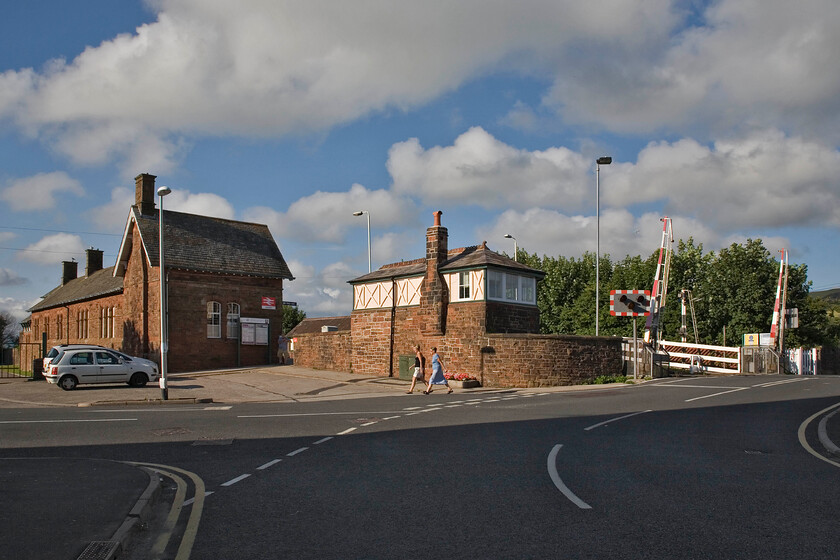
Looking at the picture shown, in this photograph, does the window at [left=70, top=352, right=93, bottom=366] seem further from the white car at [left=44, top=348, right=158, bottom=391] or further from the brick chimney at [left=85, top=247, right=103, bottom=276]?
the brick chimney at [left=85, top=247, right=103, bottom=276]

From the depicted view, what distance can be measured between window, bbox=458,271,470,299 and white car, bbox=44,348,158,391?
43.1 feet

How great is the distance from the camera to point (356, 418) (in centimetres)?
1689

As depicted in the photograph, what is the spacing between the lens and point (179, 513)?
297 inches

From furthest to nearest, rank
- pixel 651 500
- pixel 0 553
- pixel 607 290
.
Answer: pixel 607 290 → pixel 651 500 → pixel 0 553

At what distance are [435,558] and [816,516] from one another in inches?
163

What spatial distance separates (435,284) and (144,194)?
63.4 ft

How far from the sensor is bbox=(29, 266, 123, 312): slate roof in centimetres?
4588

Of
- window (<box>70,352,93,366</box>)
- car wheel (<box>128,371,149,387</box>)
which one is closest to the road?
window (<box>70,352,93,366</box>)

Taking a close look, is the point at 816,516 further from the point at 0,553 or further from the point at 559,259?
the point at 559,259

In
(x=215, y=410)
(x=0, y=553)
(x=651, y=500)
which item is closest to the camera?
(x=0, y=553)

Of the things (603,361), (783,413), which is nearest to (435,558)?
(783,413)

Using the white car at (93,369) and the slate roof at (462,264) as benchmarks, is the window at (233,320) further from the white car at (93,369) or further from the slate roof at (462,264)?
the white car at (93,369)

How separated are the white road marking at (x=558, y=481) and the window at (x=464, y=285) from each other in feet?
58.7

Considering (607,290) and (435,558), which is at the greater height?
(607,290)
